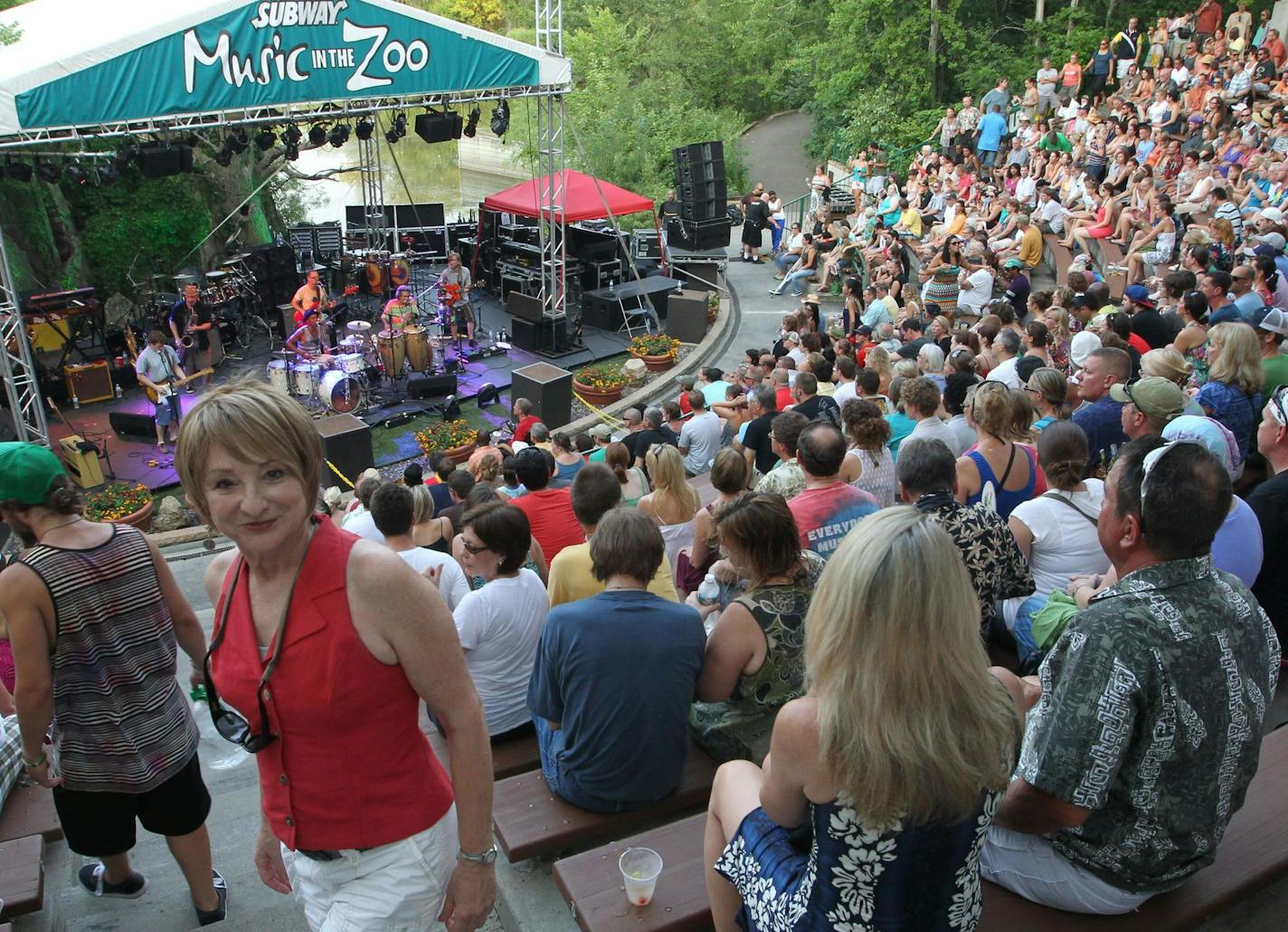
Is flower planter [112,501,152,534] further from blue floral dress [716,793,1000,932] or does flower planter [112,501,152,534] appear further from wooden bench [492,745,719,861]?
blue floral dress [716,793,1000,932]

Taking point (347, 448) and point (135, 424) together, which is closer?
point (347, 448)

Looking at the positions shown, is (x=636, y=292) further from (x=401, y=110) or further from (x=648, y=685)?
(x=648, y=685)

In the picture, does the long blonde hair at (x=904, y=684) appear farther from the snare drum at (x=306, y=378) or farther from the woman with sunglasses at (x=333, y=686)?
the snare drum at (x=306, y=378)

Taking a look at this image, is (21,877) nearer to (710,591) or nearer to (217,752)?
(217,752)

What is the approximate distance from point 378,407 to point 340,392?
71 cm

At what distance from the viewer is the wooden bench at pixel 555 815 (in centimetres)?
303

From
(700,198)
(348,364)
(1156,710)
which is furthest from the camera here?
(700,198)

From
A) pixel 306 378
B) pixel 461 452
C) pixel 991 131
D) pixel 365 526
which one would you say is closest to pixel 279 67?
pixel 306 378

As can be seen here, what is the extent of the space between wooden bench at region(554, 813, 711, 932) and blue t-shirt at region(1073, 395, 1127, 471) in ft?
11.5

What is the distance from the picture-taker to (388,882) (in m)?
1.93

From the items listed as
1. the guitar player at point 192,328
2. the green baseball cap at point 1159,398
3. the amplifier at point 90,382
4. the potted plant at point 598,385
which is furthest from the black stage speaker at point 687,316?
the green baseball cap at point 1159,398

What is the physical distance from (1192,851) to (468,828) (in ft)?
5.50

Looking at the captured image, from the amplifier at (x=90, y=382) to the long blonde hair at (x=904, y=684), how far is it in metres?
13.1

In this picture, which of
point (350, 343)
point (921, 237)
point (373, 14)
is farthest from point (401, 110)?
point (921, 237)
